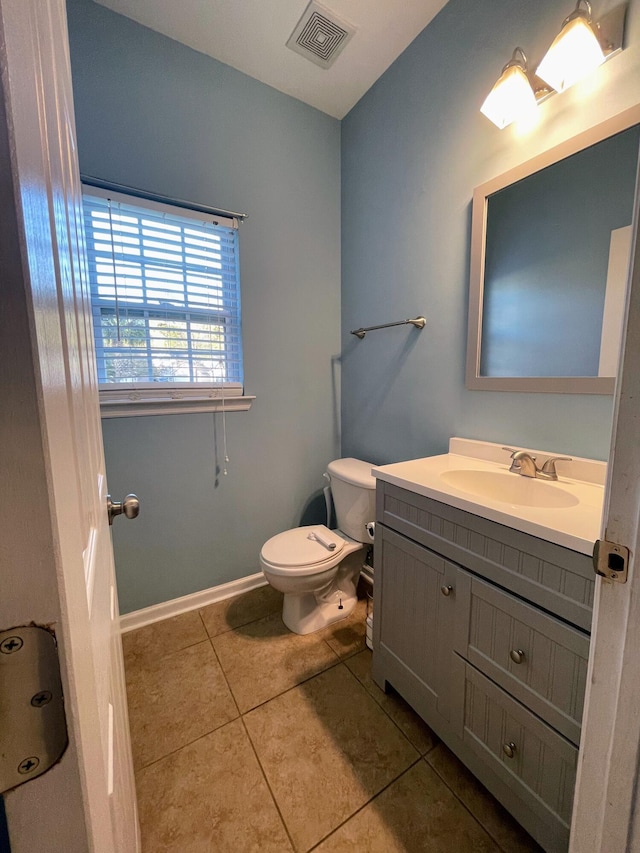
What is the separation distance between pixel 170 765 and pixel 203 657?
1.38 ft

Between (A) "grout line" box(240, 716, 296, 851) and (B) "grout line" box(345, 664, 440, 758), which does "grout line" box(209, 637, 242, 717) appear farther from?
(B) "grout line" box(345, 664, 440, 758)

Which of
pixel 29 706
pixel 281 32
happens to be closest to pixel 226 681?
pixel 29 706

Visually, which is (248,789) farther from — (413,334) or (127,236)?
(127,236)

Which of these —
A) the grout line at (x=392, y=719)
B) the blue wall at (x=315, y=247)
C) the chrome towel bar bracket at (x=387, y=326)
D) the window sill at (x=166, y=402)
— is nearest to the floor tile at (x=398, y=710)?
the grout line at (x=392, y=719)

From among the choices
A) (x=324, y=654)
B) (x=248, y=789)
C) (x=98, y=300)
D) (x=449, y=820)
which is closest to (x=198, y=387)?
(x=98, y=300)

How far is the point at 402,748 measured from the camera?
1111 mm

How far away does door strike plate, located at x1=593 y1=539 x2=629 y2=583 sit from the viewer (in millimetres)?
469

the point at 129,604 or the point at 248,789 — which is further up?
the point at 129,604

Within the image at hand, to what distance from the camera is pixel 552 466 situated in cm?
112

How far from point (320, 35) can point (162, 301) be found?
1338 millimetres

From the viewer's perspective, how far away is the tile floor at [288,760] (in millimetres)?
907

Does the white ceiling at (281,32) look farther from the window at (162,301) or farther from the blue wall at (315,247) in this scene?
the window at (162,301)

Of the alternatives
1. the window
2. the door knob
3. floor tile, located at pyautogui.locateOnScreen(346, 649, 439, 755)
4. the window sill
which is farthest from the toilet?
the door knob

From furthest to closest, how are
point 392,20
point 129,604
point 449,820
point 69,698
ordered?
1. point 129,604
2. point 392,20
3. point 449,820
4. point 69,698
